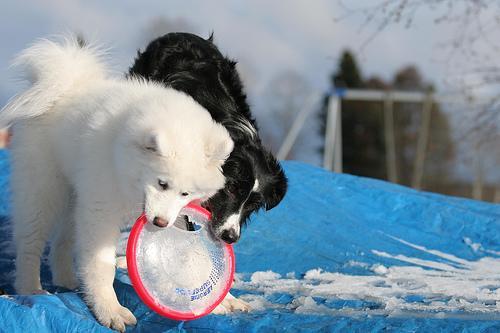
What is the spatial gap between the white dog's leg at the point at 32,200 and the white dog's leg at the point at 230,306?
1.09m

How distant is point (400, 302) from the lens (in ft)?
11.9

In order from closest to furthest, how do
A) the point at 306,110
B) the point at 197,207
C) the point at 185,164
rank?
1. the point at 185,164
2. the point at 197,207
3. the point at 306,110

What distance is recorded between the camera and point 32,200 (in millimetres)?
3674

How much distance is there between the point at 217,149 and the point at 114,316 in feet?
3.06

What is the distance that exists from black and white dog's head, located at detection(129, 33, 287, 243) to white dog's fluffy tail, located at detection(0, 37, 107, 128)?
509 mm

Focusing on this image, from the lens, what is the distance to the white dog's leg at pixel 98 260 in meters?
3.17

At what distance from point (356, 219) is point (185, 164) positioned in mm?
2887

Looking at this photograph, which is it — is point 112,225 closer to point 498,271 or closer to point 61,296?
point 61,296

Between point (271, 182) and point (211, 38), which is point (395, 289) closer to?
point (271, 182)

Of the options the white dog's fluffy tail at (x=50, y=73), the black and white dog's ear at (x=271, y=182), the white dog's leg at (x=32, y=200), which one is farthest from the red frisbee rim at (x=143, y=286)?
the white dog's fluffy tail at (x=50, y=73)

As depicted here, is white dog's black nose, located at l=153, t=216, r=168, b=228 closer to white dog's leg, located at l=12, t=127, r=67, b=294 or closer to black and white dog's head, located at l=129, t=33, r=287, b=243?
black and white dog's head, located at l=129, t=33, r=287, b=243

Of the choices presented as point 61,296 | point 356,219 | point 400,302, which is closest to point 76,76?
point 61,296

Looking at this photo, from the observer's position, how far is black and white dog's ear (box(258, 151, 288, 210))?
12.6ft

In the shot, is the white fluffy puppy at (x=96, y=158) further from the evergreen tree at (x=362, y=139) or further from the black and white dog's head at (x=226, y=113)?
the evergreen tree at (x=362, y=139)
